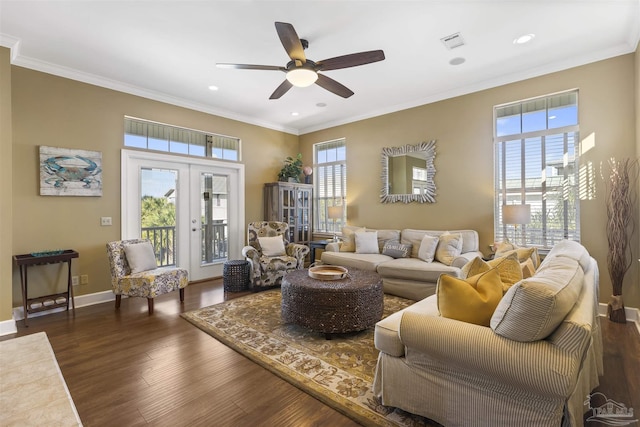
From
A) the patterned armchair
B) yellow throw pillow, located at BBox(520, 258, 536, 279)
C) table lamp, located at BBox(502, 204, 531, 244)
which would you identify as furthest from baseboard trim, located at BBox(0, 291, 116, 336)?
table lamp, located at BBox(502, 204, 531, 244)

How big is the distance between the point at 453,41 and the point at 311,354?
134 inches

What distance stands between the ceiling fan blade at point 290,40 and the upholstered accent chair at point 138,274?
293cm

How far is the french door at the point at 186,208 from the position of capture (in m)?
4.42

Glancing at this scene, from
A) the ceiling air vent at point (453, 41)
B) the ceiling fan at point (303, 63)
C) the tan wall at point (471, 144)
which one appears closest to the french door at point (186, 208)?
the tan wall at point (471, 144)

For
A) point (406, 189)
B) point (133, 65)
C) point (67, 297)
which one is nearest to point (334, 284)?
point (406, 189)

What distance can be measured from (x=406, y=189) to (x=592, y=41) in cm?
280

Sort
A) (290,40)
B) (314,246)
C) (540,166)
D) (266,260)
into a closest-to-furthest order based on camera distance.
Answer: (290,40) → (540,166) → (266,260) → (314,246)

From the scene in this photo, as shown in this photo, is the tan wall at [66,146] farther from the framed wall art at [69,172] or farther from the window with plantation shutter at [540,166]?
the window with plantation shutter at [540,166]

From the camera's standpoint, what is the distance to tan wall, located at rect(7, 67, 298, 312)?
3496 millimetres

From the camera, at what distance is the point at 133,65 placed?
3.69 meters

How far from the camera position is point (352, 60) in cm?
267

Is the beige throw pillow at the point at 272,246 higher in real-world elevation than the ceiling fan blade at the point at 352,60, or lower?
lower

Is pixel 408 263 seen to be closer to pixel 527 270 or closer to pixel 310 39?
pixel 527 270

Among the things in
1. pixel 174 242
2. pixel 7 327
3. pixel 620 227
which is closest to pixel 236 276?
pixel 174 242
